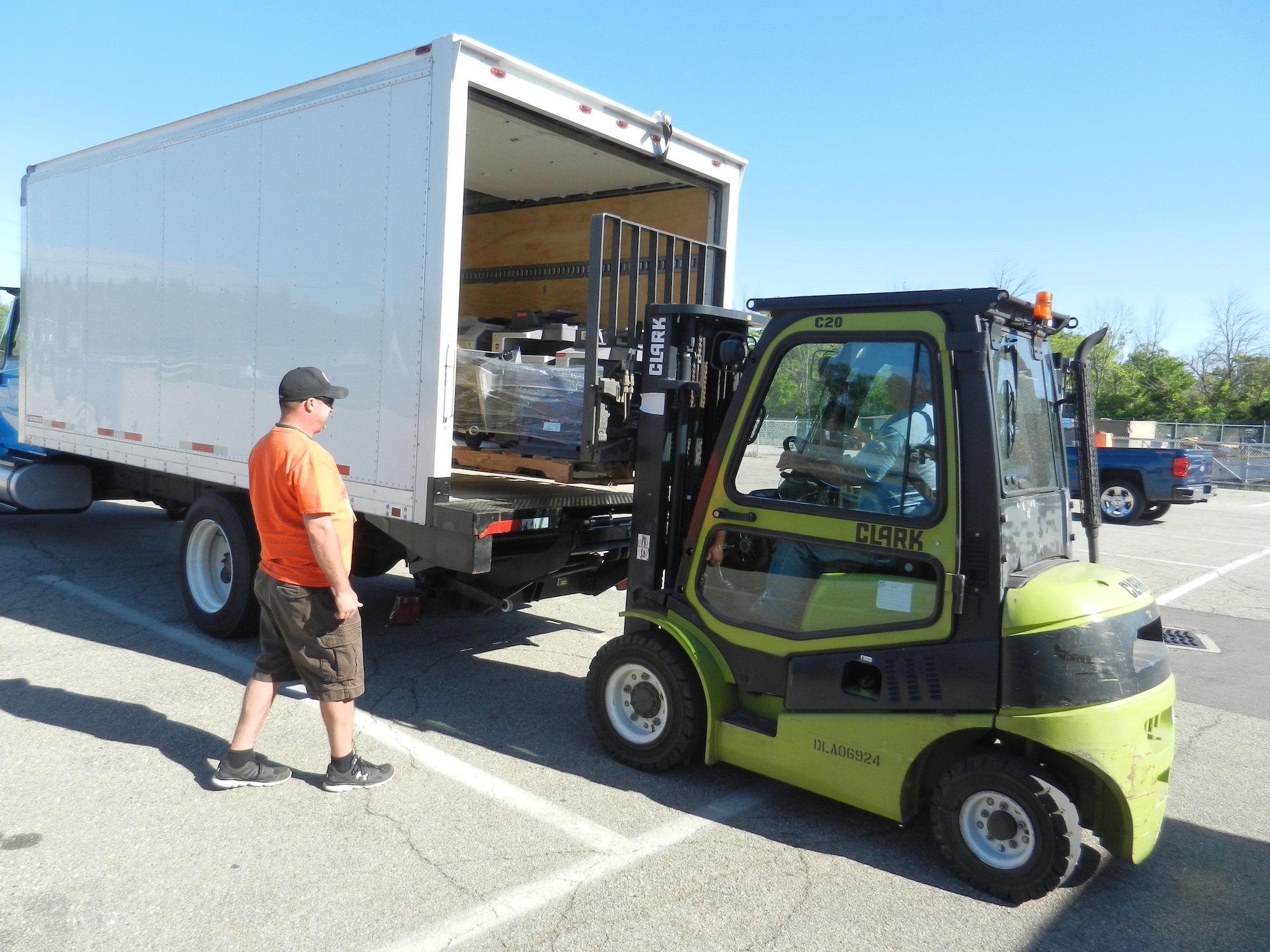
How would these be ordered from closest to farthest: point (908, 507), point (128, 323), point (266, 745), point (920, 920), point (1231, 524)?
point (920, 920) → point (908, 507) → point (266, 745) → point (128, 323) → point (1231, 524)

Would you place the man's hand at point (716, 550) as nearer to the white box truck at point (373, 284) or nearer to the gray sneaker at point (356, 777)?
the white box truck at point (373, 284)

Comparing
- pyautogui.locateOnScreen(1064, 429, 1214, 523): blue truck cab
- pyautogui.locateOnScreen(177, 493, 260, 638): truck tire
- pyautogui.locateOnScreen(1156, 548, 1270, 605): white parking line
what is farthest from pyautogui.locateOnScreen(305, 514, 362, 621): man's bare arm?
pyautogui.locateOnScreen(1064, 429, 1214, 523): blue truck cab

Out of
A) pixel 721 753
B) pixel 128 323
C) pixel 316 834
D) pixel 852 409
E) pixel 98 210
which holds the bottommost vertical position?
pixel 316 834

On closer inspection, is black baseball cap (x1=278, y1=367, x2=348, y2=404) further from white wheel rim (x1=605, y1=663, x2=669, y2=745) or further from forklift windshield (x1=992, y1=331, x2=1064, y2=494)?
forklift windshield (x1=992, y1=331, x2=1064, y2=494)

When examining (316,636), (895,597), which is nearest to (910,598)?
(895,597)

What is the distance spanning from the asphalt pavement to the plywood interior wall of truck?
10.1 feet

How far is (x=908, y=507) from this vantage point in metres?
3.38

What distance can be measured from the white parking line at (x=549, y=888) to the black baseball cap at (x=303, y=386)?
2.03m

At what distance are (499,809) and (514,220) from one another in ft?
16.7

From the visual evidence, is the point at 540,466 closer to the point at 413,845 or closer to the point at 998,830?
the point at 413,845

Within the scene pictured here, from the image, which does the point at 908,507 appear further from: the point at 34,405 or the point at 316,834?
the point at 34,405

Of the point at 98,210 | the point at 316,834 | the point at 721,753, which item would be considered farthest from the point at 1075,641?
the point at 98,210

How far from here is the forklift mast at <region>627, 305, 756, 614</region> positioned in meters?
4.16

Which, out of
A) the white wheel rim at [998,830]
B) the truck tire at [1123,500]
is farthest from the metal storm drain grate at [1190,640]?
the truck tire at [1123,500]
